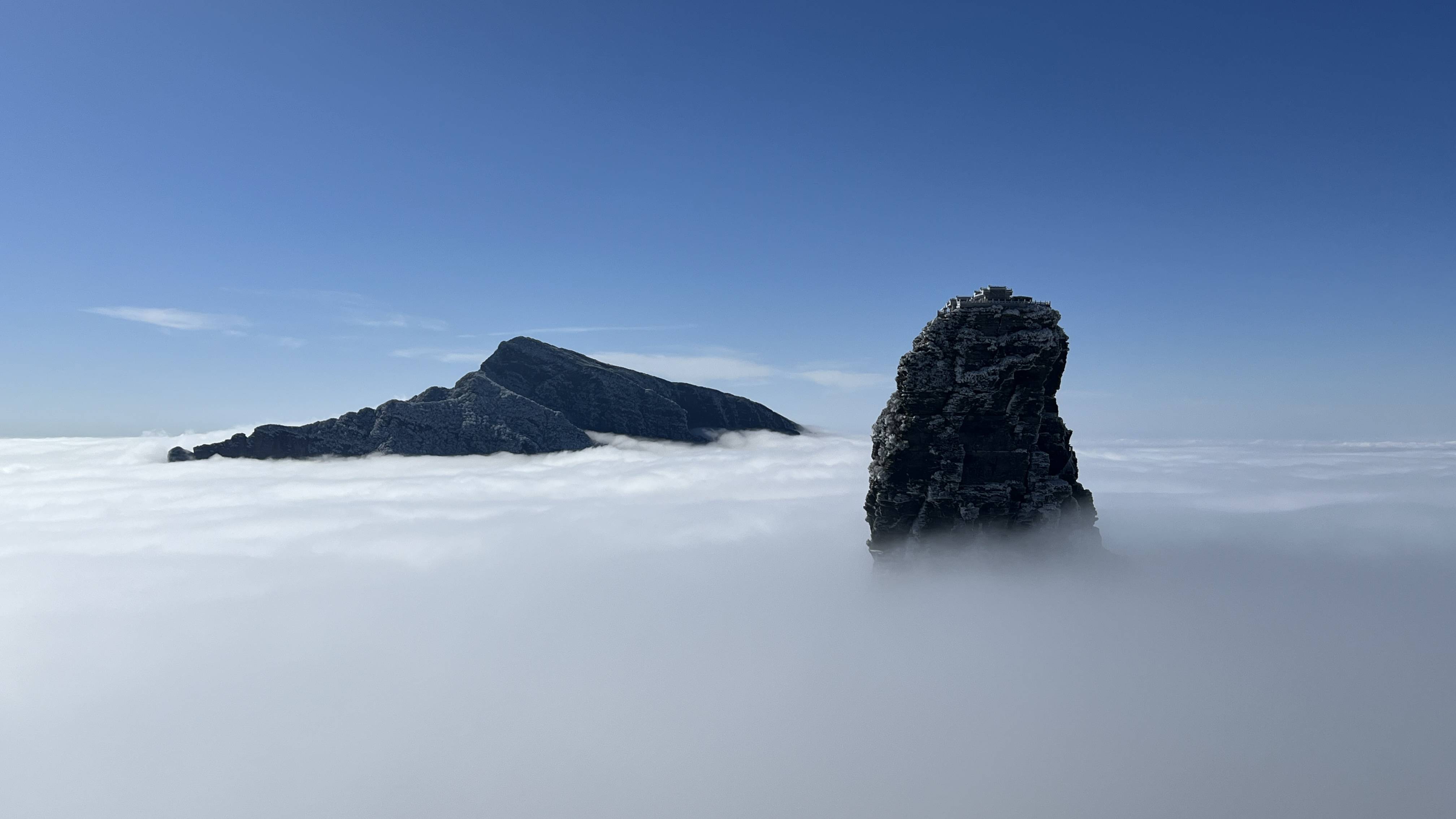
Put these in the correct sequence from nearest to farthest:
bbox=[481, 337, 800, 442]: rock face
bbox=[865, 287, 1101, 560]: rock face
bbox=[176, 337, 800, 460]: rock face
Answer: bbox=[865, 287, 1101, 560]: rock face < bbox=[176, 337, 800, 460]: rock face < bbox=[481, 337, 800, 442]: rock face

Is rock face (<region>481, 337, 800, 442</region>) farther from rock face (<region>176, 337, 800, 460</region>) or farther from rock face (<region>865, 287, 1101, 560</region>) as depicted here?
rock face (<region>865, 287, 1101, 560</region>)

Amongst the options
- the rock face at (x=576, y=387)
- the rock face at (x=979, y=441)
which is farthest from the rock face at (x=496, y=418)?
the rock face at (x=979, y=441)

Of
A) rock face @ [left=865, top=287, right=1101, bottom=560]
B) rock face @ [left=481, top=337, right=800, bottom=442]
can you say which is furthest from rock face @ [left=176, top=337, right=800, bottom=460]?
rock face @ [left=865, top=287, right=1101, bottom=560]

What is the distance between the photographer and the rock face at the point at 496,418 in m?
159

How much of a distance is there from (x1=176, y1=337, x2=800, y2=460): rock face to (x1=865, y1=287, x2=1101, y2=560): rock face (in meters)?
133

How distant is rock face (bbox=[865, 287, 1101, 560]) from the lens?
163 ft

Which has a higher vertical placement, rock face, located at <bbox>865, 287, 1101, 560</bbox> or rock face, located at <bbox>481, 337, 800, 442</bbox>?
rock face, located at <bbox>481, 337, 800, 442</bbox>

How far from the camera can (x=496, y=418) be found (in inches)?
6673

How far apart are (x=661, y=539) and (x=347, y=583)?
63235mm

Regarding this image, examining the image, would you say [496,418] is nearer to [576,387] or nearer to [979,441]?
[576,387]

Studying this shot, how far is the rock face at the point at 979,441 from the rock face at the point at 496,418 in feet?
437

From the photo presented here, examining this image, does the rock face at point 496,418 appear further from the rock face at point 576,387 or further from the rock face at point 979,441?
the rock face at point 979,441

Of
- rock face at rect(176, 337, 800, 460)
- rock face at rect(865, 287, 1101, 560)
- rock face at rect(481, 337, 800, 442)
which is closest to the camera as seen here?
rock face at rect(865, 287, 1101, 560)

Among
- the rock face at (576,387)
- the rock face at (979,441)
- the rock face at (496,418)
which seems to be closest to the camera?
the rock face at (979,441)
